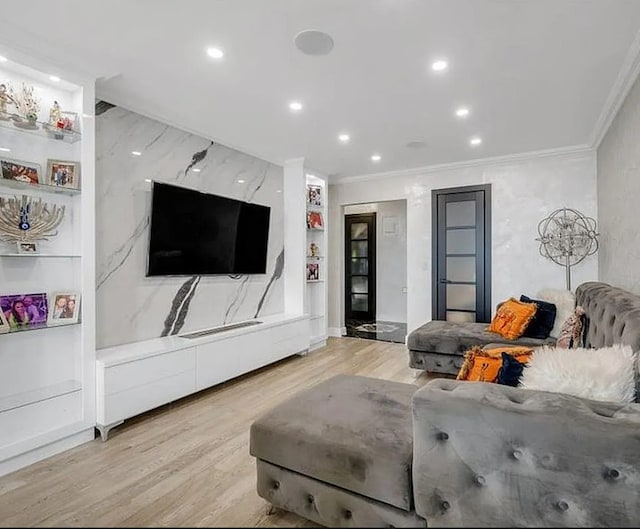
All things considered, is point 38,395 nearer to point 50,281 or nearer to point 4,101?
point 50,281

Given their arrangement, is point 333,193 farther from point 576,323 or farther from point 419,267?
point 576,323

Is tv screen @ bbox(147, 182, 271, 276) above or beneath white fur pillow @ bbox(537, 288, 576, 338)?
above

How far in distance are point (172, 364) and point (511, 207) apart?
441 cm

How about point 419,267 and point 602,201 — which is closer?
point 602,201

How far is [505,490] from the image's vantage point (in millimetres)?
1141

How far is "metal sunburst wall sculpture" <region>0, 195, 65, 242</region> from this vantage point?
7.64 ft

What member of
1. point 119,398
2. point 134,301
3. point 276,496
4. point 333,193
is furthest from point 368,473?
point 333,193

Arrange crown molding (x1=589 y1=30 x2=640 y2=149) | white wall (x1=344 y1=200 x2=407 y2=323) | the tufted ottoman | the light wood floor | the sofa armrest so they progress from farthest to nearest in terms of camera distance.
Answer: white wall (x1=344 y1=200 x2=407 y2=323), crown molding (x1=589 y1=30 x2=640 y2=149), the light wood floor, the tufted ottoman, the sofa armrest

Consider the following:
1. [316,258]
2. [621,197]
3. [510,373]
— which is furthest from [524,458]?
[316,258]

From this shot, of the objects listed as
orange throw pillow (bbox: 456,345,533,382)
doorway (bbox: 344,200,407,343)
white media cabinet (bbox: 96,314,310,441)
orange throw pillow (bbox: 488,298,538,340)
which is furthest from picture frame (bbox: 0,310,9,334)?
doorway (bbox: 344,200,407,343)

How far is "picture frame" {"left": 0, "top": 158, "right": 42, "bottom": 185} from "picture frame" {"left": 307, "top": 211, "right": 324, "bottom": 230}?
3.28 metres

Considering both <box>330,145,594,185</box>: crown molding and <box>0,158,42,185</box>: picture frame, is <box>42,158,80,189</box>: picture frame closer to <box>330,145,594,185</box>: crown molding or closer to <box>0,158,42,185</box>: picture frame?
<box>0,158,42,185</box>: picture frame

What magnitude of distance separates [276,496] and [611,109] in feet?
13.0

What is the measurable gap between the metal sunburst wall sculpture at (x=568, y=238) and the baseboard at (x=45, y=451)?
16.3 feet
